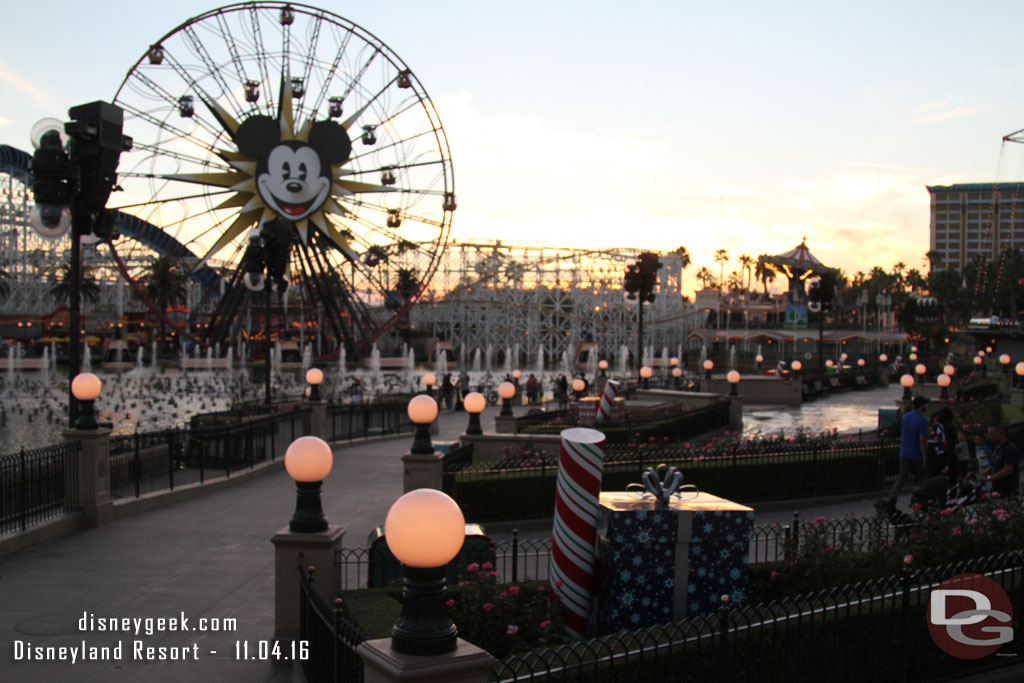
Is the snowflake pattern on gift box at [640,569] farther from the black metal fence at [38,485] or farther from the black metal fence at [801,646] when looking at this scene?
the black metal fence at [38,485]

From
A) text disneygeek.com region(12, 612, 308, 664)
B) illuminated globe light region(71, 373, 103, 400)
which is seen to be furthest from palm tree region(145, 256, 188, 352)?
text disneygeek.com region(12, 612, 308, 664)

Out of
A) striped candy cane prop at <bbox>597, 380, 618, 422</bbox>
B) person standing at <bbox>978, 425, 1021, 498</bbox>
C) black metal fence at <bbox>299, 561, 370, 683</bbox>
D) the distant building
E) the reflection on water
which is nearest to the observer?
black metal fence at <bbox>299, 561, 370, 683</bbox>

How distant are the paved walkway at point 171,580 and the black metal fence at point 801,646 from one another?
305 cm

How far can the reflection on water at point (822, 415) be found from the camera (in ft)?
91.8

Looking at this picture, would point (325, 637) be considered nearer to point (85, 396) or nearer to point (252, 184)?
point (85, 396)

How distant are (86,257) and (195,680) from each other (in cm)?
8709

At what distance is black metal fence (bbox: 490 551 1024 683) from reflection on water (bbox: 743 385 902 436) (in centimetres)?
1772

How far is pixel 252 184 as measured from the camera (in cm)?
4006

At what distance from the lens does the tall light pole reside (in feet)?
39.9

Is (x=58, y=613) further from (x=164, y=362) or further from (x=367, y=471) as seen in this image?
(x=164, y=362)

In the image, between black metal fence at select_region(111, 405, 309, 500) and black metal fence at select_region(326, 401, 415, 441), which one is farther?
black metal fence at select_region(326, 401, 415, 441)

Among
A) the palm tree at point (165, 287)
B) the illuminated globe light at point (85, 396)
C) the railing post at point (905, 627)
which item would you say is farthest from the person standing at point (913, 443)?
the palm tree at point (165, 287)
